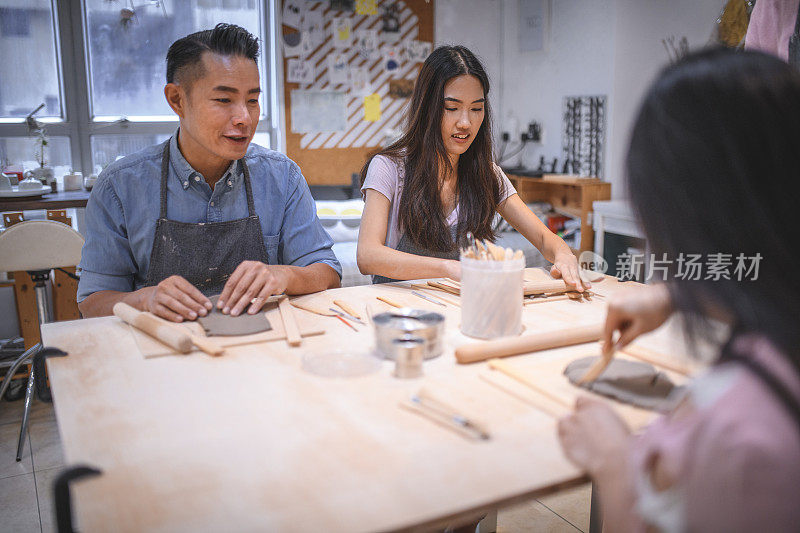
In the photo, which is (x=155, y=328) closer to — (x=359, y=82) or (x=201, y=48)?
(x=201, y=48)

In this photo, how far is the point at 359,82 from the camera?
16.0 ft

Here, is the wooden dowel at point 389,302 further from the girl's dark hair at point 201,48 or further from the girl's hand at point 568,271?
the girl's dark hair at point 201,48

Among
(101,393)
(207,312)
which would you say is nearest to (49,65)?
(207,312)

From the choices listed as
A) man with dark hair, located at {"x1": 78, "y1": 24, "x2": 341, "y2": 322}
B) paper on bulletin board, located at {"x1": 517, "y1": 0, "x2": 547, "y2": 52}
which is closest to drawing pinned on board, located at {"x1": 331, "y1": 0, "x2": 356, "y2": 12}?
paper on bulletin board, located at {"x1": 517, "y1": 0, "x2": 547, "y2": 52}

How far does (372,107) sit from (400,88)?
269 mm

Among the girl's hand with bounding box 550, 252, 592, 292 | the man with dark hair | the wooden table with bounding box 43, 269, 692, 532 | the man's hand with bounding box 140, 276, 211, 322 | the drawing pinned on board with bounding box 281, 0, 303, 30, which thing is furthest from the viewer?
the drawing pinned on board with bounding box 281, 0, 303, 30

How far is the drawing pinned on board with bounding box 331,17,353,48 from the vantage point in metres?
4.69

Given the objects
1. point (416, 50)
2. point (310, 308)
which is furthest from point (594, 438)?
point (416, 50)

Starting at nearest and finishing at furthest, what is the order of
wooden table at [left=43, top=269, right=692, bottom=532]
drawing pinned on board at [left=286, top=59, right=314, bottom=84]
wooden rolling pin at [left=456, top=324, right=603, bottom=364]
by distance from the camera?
wooden table at [left=43, top=269, right=692, bottom=532], wooden rolling pin at [left=456, top=324, right=603, bottom=364], drawing pinned on board at [left=286, top=59, right=314, bottom=84]

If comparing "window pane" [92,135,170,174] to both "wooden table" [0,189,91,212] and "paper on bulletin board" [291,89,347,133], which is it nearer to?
"paper on bulletin board" [291,89,347,133]

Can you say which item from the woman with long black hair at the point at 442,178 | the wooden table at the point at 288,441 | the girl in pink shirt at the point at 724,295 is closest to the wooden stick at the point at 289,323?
the wooden table at the point at 288,441

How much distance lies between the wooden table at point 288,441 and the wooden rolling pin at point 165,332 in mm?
22

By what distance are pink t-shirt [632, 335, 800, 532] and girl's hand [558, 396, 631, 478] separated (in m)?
0.09

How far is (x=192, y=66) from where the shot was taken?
1816 millimetres
